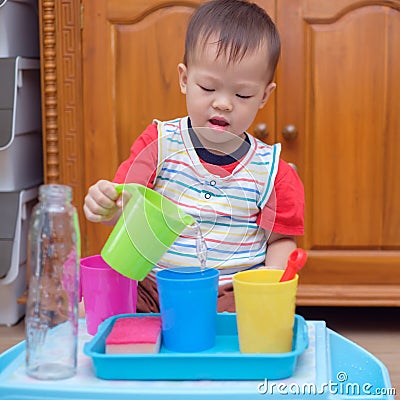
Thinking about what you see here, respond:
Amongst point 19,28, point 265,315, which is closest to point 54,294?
point 265,315

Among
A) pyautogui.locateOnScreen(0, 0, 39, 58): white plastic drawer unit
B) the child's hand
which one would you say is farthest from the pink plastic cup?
pyautogui.locateOnScreen(0, 0, 39, 58): white plastic drawer unit

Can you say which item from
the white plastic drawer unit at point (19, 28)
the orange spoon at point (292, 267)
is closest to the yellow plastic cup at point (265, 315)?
the orange spoon at point (292, 267)

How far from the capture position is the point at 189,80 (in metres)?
1.07

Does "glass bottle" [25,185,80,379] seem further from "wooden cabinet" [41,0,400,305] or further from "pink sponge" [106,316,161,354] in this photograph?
"wooden cabinet" [41,0,400,305]

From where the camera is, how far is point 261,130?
1.71 metres

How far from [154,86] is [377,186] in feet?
1.86

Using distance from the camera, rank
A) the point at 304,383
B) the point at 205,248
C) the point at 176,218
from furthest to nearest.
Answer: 1. the point at 205,248
2. the point at 176,218
3. the point at 304,383

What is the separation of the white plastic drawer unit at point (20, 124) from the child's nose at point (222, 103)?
2.62 ft

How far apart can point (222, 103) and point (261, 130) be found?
2.30ft

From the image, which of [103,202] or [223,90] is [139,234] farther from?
[223,90]

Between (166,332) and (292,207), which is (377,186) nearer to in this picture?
(292,207)

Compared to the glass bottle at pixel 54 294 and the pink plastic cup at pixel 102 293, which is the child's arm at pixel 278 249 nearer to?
the pink plastic cup at pixel 102 293

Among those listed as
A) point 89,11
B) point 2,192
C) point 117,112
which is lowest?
point 2,192

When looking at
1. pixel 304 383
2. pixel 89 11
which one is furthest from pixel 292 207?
pixel 89 11
